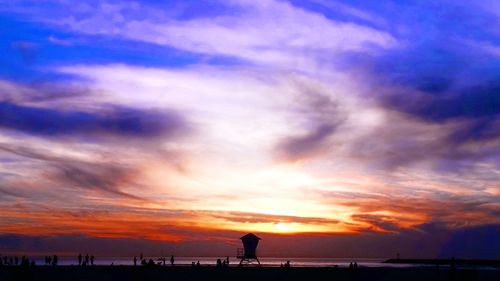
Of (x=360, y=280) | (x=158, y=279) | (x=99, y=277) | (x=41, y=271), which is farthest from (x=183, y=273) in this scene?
(x=360, y=280)

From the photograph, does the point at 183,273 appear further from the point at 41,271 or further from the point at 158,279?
the point at 41,271

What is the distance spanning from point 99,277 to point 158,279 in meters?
6.56

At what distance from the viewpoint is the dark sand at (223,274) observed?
7181cm

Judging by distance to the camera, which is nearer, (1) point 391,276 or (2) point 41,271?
(2) point 41,271

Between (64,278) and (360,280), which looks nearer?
(64,278)

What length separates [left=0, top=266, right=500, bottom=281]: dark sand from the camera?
236 feet

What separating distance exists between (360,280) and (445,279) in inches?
386

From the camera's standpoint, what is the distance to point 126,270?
75188 millimetres

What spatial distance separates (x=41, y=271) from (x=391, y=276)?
135ft

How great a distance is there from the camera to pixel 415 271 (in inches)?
3150

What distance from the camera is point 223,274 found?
253 ft

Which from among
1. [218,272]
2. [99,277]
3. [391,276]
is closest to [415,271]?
[391,276]

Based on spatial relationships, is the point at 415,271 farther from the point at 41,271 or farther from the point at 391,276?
the point at 41,271

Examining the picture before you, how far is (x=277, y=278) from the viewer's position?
75.2 m
